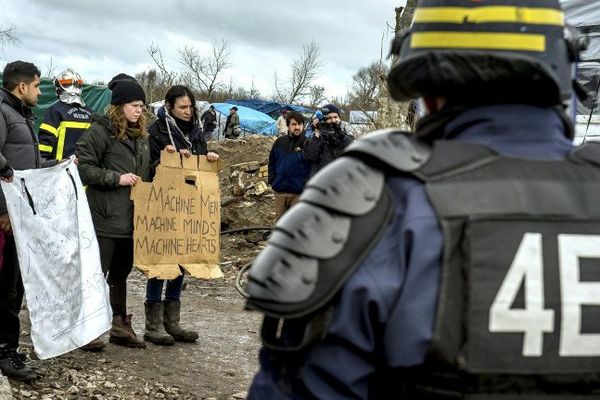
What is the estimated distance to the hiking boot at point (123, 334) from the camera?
603 cm

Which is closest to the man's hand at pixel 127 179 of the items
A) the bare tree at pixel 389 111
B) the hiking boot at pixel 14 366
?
the hiking boot at pixel 14 366

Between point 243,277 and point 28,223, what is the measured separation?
4646 millimetres

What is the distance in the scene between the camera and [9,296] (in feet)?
16.9

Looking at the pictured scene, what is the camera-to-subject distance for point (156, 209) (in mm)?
6000

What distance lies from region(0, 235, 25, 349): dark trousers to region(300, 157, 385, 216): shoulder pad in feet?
13.3

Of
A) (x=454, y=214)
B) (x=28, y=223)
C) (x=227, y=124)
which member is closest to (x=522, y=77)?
(x=454, y=214)

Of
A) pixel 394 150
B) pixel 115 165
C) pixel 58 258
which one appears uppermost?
pixel 394 150

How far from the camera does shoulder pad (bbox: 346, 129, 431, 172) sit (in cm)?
157

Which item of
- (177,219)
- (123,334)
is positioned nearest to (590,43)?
(177,219)

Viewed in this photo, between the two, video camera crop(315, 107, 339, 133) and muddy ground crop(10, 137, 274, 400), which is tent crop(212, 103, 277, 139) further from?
muddy ground crop(10, 137, 274, 400)

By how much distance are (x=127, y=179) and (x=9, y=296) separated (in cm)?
113

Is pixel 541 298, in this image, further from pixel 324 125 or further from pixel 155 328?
pixel 324 125

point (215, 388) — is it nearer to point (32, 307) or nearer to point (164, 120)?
point (32, 307)

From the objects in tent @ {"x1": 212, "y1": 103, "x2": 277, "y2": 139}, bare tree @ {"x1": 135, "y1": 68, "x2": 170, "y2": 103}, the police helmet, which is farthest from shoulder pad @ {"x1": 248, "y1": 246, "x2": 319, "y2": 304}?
bare tree @ {"x1": 135, "y1": 68, "x2": 170, "y2": 103}
